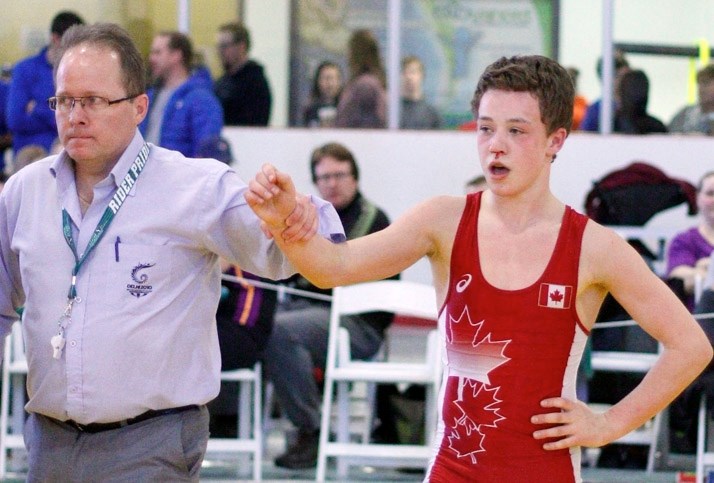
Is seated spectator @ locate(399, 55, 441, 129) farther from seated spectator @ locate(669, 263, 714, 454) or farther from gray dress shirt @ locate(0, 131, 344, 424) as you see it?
gray dress shirt @ locate(0, 131, 344, 424)

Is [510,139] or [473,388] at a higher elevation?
[510,139]

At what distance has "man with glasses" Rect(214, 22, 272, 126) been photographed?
968 cm

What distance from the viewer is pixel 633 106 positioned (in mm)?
9867

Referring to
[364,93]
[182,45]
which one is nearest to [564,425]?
[182,45]

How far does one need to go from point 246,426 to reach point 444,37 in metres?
4.40

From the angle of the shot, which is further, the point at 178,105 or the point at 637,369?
the point at 178,105

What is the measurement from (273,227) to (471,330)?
59cm

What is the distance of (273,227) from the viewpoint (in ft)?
9.88

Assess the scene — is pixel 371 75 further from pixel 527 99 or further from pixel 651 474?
pixel 527 99

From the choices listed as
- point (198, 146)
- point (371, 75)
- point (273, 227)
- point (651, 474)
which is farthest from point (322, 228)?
point (371, 75)

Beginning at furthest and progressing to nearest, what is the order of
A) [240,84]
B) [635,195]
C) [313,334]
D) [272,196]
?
[240,84] < [635,195] < [313,334] < [272,196]

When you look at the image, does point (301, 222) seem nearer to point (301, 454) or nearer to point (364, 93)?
point (301, 454)

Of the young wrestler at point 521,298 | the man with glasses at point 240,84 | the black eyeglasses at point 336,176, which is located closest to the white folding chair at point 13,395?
the black eyeglasses at point 336,176

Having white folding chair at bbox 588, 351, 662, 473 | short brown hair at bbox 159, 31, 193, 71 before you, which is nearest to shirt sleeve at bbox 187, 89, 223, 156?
short brown hair at bbox 159, 31, 193, 71
